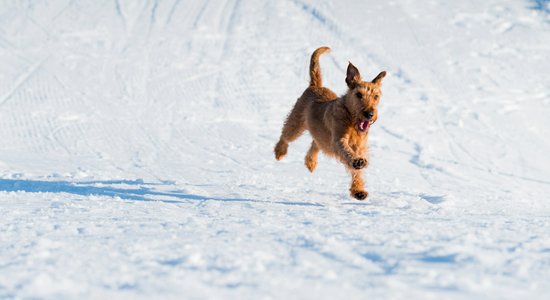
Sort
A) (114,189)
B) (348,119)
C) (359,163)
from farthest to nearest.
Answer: (114,189), (348,119), (359,163)

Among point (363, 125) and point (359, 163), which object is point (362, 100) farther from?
point (359, 163)

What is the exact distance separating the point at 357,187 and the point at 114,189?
1.97m

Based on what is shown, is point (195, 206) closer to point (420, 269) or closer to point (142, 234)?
point (142, 234)

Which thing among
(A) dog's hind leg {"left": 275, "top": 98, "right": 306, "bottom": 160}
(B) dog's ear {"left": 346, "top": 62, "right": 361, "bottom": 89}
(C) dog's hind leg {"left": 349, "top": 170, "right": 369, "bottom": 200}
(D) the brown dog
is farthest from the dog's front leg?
(A) dog's hind leg {"left": 275, "top": 98, "right": 306, "bottom": 160}

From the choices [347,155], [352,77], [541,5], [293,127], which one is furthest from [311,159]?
[541,5]

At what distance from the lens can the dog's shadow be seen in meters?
4.75

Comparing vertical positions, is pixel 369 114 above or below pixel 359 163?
above

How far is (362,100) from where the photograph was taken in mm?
4426

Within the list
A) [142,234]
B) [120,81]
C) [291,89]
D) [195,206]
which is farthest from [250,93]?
[142,234]

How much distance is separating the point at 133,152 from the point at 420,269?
16.5ft

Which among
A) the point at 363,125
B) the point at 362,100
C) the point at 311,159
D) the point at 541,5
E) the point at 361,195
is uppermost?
the point at 541,5

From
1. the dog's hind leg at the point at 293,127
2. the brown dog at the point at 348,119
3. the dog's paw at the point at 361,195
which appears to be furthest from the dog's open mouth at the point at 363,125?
the dog's hind leg at the point at 293,127

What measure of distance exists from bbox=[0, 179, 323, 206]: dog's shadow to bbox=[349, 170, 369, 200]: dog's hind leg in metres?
0.34

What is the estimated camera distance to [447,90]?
30.8 feet
